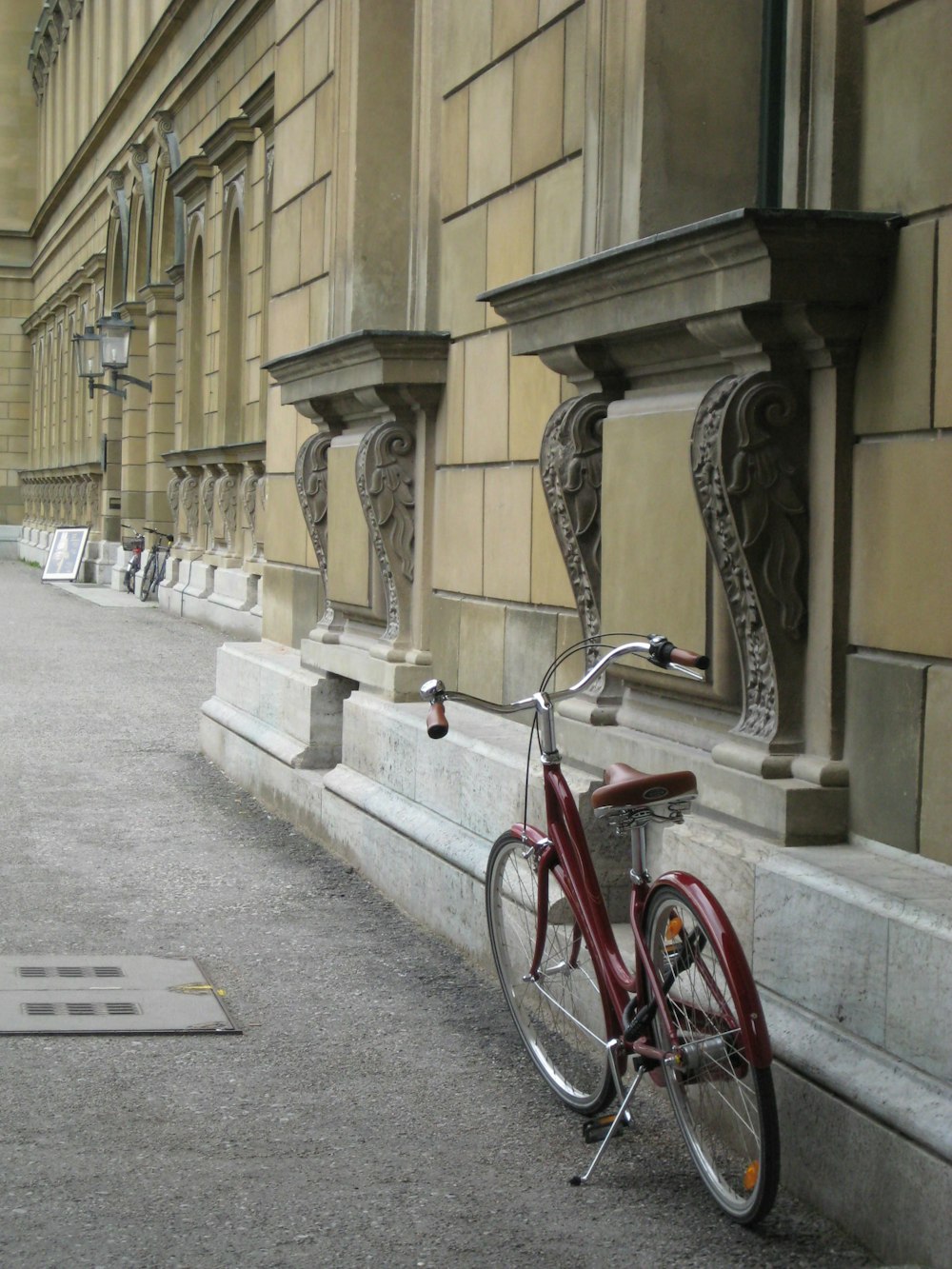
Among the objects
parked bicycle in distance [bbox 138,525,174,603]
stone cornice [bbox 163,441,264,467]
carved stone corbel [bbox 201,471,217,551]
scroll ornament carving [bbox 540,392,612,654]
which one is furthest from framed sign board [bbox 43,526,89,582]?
scroll ornament carving [bbox 540,392,612,654]

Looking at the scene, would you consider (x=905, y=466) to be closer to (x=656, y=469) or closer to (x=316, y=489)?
(x=656, y=469)

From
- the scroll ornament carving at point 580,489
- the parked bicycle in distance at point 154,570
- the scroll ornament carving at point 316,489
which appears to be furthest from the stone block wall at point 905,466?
the parked bicycle in distance at point 154,570

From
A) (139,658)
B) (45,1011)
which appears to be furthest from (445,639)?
(139,658)

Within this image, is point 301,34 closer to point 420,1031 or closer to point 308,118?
point 308,118

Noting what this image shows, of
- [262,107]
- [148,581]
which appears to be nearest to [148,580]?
[148,581]

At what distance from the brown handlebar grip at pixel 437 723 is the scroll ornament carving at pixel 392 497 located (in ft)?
9.58

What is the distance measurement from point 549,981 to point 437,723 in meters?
0.76

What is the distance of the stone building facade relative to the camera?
4.03 metres

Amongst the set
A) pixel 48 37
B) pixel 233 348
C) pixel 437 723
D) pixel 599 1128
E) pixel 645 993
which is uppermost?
pixel 48 37

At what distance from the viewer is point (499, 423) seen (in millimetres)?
6730

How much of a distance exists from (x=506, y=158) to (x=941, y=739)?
11.1 ft

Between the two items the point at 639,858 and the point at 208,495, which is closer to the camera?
the point at 639,858

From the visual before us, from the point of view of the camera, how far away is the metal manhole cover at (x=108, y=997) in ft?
17.7

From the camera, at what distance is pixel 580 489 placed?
222 inches
